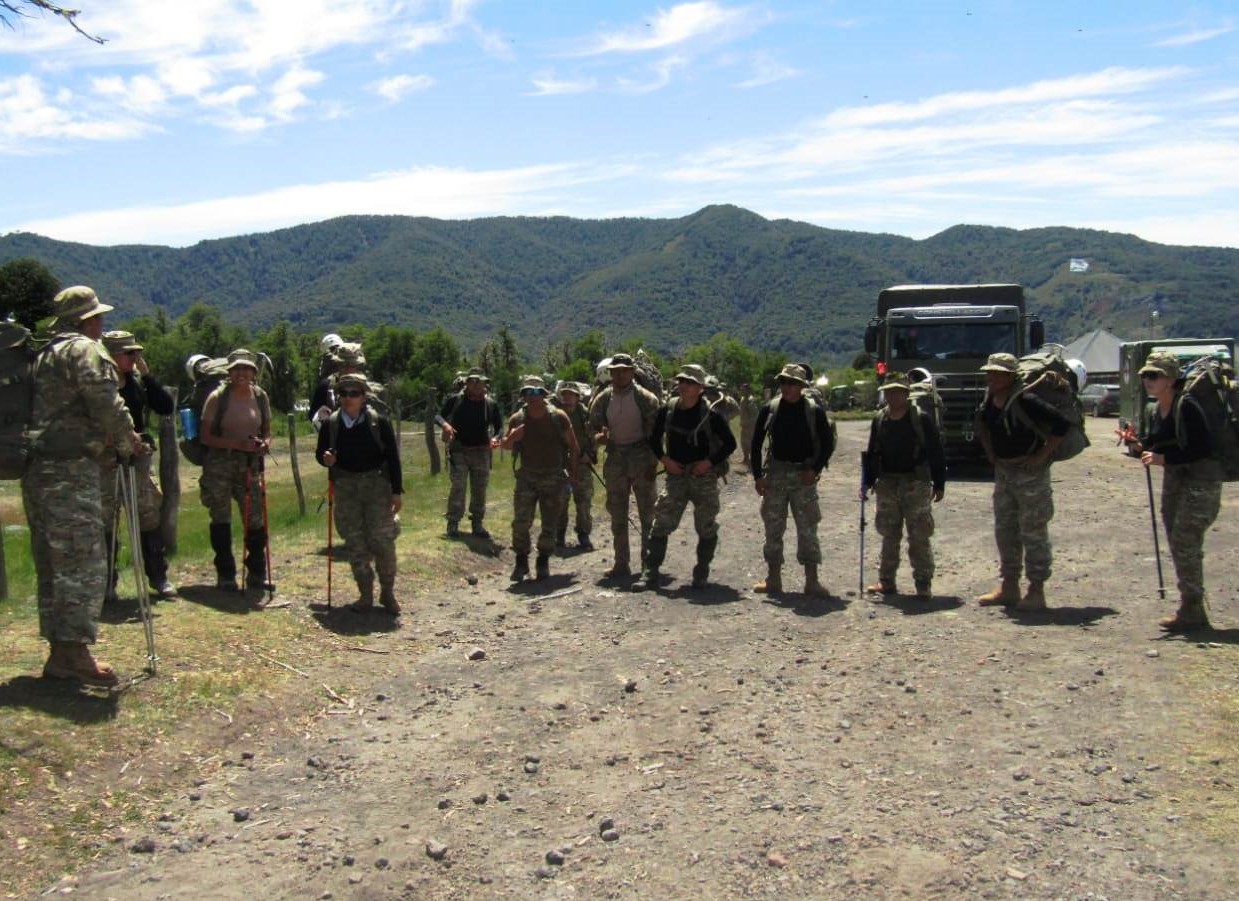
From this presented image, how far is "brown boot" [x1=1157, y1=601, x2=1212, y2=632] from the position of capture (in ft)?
26.1

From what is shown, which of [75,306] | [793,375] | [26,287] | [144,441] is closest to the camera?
[75,306]

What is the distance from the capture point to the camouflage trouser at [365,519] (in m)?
8.82

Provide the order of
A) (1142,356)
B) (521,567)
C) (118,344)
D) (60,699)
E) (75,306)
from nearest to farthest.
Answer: (60,699), (75,306), (118,344), (521,567), (1142,356)

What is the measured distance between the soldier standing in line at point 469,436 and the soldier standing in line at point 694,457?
253cm

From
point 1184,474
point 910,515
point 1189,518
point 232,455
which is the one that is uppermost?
point 232,455

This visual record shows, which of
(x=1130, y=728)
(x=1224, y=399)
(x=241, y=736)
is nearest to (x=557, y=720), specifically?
(x=241, y=736)

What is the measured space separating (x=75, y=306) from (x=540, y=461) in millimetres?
4688

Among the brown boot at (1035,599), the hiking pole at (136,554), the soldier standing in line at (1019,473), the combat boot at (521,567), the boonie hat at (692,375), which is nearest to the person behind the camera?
the hiking pole at (136,554)

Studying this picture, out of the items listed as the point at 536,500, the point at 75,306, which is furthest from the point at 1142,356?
the point at 75,306

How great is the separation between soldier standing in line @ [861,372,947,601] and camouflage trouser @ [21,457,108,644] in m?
5.76

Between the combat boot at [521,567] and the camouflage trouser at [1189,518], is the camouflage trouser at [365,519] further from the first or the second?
the camouflage trouser at [1189,518]

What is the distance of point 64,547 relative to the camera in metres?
6.02

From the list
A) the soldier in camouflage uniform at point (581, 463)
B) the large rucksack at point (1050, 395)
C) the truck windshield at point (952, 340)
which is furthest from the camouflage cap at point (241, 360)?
the truck windshield at point (952, 340)

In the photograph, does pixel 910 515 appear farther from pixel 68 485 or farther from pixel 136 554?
pixel 68 485
